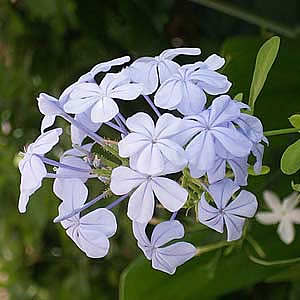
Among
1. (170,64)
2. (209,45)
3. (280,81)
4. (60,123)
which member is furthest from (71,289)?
(170,64)

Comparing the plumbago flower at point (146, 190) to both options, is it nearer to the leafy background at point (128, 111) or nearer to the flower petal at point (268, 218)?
the leafy background at point (128, 111)

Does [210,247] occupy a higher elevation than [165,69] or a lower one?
lower

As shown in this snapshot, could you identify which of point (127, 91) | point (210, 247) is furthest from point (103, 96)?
point (210, 247)

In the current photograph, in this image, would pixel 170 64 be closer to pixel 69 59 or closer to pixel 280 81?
pixel 280 81

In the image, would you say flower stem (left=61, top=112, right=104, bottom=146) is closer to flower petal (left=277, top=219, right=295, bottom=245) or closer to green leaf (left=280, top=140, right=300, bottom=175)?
green leaf (left=280, top=140, right=300, bottom=175)

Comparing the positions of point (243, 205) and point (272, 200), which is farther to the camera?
point (272, 200)

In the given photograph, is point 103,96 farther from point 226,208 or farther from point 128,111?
point 128,111

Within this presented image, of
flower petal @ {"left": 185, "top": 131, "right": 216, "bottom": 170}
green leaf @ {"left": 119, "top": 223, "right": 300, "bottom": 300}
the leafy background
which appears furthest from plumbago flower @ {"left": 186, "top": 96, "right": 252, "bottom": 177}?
green leaf @ {"left": 119, "top": 223, "right": 300, "bottom": 300}

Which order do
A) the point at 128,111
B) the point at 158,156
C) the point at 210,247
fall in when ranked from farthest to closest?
the point at 128,111 → the point at 210,247 → the point at 158,156
